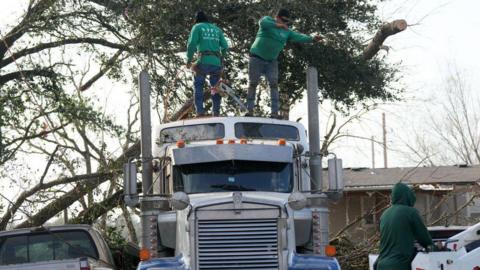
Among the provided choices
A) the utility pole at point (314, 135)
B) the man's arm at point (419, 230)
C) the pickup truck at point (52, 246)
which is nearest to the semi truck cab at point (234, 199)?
the utility pole at point (314, 135)

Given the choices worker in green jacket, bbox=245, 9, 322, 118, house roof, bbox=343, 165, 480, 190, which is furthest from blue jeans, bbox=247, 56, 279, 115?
house roof, bbox=343, 165, 480, 190

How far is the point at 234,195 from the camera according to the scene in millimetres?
11258

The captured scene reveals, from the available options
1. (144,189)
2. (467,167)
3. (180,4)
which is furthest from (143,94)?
(467,167)

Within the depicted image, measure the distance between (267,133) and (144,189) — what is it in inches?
75.6

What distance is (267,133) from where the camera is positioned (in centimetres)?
1262

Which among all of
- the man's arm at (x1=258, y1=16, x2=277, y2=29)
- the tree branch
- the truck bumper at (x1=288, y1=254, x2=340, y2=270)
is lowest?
the truck bumper at (x1=288, y1=254, x2=340, y2=270)

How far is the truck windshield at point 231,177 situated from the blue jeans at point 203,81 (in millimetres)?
2144

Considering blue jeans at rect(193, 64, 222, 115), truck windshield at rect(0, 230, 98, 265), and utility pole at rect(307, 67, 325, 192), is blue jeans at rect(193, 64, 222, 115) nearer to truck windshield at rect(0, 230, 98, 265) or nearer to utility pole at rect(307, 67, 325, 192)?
utility pole at rect(307, 67, 325, 192)

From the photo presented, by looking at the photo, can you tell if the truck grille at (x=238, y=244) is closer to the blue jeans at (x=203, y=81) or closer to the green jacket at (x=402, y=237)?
the green jacket at (x=402, y=237)

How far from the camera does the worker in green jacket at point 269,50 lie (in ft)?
46.4

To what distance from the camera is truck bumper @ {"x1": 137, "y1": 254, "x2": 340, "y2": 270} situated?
11.0m

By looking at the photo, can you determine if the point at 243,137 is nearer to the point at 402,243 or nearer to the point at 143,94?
the point at 143,94

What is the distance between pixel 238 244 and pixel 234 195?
0.62 meters

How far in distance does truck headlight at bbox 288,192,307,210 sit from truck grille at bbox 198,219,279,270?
0.32 metres
